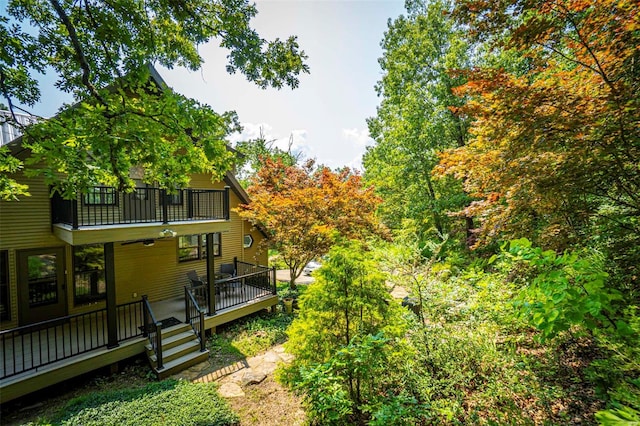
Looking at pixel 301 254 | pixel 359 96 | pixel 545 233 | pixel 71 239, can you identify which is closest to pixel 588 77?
pixel 545 233

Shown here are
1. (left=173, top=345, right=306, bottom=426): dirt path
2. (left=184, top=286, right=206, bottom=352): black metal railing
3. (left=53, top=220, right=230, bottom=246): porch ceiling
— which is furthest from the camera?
(left=184, top=286, right=206, bottom=352): black metal railing

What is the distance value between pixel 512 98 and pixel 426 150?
9.97 meters

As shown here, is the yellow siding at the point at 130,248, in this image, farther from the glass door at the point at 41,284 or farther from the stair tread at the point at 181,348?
the stair tread at the point at 181,348

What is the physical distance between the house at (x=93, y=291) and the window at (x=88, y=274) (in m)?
0.02

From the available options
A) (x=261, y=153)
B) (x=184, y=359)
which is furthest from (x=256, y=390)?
(x=261, y=153)

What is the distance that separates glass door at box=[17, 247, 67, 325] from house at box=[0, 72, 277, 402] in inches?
0.8

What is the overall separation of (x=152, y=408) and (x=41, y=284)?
19.0 feet

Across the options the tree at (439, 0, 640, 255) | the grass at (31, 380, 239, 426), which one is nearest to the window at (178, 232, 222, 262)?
the grass at (31, 380, 239, 426)

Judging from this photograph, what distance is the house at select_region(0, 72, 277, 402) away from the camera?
20.1 ft

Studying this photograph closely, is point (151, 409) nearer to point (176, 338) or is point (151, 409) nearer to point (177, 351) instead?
point (177, 351)

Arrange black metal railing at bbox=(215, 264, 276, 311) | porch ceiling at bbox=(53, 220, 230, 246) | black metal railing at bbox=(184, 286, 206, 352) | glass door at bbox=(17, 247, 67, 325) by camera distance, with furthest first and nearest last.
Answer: black metal railing at bbox=(215, 264, 276, 311) → black metal railing at bbox=(184, 286, 206, 352) → glass door at bbox=(17, 247, 67, 325) → porch ceiling at bbox=(53, 220, 230, 246)

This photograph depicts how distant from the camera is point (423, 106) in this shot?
13.4m

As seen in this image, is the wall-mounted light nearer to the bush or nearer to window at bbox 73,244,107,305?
window at bbox 73,244,107,305

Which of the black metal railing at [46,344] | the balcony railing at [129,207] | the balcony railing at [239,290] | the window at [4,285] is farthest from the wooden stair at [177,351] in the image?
the window at [4,285]
